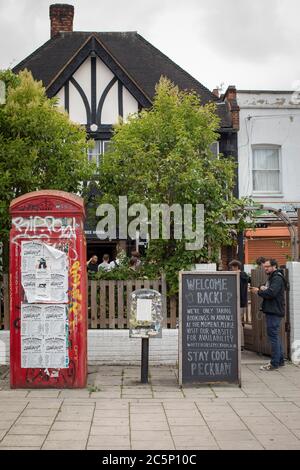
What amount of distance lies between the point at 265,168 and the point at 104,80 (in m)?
6.65

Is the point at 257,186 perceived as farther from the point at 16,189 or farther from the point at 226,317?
the point at 226,317

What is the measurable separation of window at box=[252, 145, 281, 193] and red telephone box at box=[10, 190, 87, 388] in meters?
15.6

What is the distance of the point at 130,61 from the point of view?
2512 centimetres

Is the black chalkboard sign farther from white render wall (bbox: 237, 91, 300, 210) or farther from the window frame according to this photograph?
the window frame

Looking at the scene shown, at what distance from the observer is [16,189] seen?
38.6 feet

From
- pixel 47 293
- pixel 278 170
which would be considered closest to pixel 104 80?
pixel 278 170

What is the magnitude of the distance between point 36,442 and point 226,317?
381 centimetres

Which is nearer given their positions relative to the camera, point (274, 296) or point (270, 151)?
point (274, 296)

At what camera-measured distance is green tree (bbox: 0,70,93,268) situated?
11.3 metres

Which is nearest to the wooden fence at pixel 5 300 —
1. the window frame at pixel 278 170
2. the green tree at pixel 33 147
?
the green tree at pixel 33 147

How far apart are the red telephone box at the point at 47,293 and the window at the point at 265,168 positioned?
51.3 ft

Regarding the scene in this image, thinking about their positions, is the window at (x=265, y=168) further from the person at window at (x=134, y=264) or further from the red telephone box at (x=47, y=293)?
the red telephone box at (x=47, y=293)

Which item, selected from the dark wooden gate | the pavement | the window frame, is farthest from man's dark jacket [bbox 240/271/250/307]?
the window frame

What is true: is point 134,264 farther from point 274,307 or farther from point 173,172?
point 274,307
